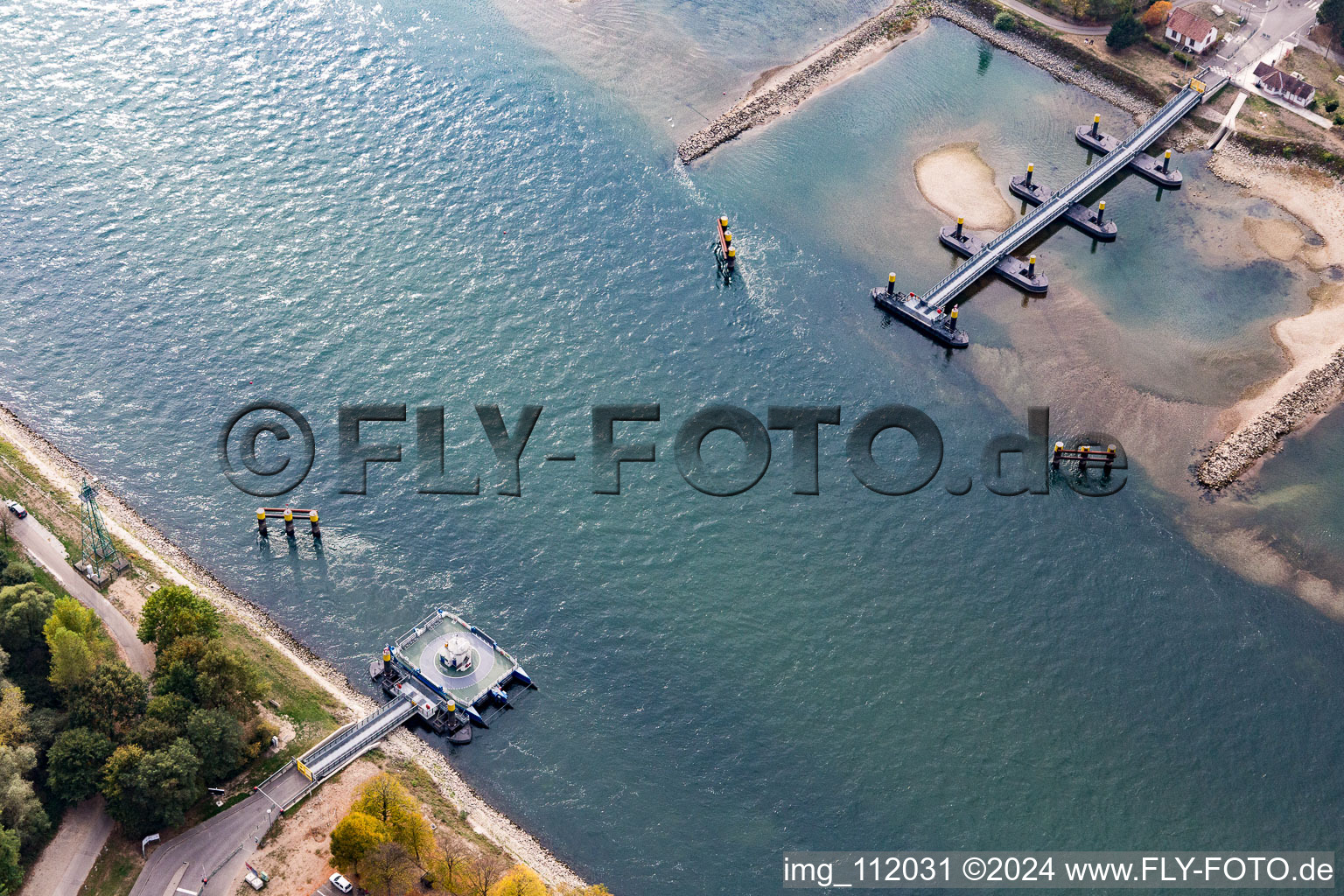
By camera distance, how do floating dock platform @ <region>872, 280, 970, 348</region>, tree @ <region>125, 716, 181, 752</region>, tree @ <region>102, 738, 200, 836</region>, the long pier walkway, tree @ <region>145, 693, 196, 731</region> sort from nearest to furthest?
tree @ <region>102, 738, 200, 836</region>
tree @ <region>125, 716, 181, 752</region>
tree @ <region>145, 693, 196, 731</region>
floating dock platform @ <region>872, 280, 970, 348</region>
the long pier walkway

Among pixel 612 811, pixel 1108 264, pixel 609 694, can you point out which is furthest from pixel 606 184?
pixel 612 811

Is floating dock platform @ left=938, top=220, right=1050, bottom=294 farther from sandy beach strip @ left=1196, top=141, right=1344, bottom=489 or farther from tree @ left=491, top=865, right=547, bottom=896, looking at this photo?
tree @ left=491, top=865, right=547, bottom=896

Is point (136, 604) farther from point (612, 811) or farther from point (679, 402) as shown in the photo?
point (679, 402)

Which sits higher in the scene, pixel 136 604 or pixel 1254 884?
pixel 136 604

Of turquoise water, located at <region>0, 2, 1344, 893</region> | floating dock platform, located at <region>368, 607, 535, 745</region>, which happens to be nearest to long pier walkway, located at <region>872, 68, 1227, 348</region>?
turquoise water, located at <region>0, 2, 1344, 893</region>

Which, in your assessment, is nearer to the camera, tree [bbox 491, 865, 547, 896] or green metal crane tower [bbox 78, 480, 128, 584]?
tree [bbox 491, 865, 547, 896]

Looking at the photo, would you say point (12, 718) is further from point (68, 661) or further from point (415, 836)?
point (415, 836)

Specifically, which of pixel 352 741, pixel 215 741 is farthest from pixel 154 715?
pixel 352 741

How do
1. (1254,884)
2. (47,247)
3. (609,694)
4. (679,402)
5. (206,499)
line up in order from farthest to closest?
(47,247), (679,402), (206,499), (609,694), (1254,884)
